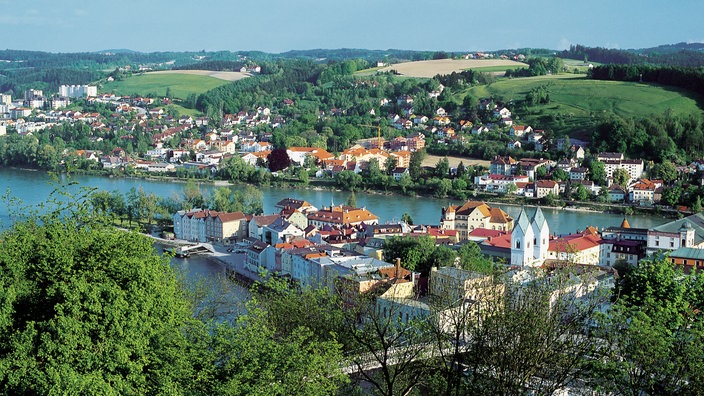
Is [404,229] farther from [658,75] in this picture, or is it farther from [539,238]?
[658,75]

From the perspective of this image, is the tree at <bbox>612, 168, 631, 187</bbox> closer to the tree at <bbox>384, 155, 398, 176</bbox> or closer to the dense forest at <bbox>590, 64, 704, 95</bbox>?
A: the tree at <bbox>384, 155, 398, 176</bbox>

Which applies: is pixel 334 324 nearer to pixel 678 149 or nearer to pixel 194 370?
pixel 194 370

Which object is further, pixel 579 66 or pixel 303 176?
pixel 579 66

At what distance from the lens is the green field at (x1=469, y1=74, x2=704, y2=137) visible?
850 inches

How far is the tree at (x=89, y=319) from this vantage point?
3805 millimetres

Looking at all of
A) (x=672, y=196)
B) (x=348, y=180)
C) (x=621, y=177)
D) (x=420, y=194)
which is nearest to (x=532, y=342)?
(x=672, y=196)

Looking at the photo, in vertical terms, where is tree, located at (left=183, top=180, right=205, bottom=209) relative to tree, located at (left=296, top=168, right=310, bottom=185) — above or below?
above

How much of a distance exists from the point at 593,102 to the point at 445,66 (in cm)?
1280

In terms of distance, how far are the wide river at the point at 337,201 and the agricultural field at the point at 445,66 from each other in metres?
15.9

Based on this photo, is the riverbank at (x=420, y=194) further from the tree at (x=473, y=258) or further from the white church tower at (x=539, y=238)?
the white church tower at (x=539, y=238)

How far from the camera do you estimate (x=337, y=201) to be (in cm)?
1697

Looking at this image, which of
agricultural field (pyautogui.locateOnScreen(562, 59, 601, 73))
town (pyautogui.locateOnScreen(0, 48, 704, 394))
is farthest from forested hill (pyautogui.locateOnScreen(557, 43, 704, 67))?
town (pyautogui.locateOnScreen(0, 48, 704, 394))

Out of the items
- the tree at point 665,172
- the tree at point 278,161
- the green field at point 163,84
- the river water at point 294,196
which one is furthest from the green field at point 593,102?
the green field at point 163,84

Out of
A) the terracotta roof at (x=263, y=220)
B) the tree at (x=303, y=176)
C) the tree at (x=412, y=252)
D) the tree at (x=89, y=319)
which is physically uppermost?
the tree at (x=89, y=319)
